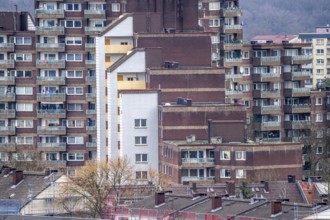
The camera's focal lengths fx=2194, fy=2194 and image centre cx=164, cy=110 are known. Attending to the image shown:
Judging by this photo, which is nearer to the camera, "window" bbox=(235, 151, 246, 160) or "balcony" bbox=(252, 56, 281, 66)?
"window" bbox=(235, 151, 246, 160)

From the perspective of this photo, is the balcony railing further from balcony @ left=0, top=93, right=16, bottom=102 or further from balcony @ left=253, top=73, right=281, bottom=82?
balcony @ left=253, top=73, right=281, bottom=82

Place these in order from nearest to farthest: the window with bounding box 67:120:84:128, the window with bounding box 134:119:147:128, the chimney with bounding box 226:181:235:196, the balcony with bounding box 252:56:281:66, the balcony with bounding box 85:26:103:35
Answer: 1. the chimney with bounding box 226:181:235:196
2. the window with bounding box 134:119:147:128
3. the balcony with bounding box 85:26:103:35
4. the window with bounding box 67:120:84:128
5. the balcony with bounding box 252:56:281:66

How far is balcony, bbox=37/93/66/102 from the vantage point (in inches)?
6772

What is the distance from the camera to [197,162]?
141125 millimetres

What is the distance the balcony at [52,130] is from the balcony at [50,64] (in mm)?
4773

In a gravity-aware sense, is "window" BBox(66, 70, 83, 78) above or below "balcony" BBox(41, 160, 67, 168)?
above

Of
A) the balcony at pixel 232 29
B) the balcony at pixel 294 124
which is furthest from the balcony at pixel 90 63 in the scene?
the balcony at pixel 294 124

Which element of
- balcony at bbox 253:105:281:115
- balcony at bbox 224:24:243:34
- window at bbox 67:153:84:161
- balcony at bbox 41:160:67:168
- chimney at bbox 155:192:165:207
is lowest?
balcony at bbox 41:160:67:168

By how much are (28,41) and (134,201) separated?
4747cm

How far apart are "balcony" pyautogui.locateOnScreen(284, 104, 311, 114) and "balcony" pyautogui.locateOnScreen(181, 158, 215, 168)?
34464mm

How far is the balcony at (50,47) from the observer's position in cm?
17100

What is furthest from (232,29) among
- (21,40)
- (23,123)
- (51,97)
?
(23,123)

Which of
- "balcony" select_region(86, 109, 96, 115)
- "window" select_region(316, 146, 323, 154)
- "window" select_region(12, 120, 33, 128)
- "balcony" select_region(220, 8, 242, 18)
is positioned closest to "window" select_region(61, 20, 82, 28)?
"balcony" select_region(86, 109, 96, 115)

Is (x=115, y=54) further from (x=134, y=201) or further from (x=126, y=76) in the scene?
(x=134, y=201)
